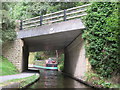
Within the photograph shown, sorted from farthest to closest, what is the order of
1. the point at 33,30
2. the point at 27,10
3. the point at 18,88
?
the point at 27,10 < the point at 33,30 < the point at 18,88

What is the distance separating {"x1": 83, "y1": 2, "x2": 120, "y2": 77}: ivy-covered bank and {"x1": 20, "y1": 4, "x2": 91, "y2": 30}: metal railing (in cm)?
103

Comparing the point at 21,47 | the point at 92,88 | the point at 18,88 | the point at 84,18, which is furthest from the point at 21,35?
the point at 92,88

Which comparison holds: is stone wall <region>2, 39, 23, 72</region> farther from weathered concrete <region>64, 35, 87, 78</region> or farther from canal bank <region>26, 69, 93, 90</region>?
weathered concrete <region>64, 35, 87, 78</region>

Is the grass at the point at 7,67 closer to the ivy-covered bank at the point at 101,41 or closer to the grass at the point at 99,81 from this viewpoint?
the grass at the point at 99,81

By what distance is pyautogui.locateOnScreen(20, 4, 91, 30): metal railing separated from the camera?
1052 cm

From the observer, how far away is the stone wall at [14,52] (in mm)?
12922

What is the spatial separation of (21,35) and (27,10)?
7.46 meters

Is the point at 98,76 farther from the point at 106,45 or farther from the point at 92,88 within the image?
the point at 106,45

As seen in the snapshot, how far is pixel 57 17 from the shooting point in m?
11.8

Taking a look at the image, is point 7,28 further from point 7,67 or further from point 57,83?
point 57,83

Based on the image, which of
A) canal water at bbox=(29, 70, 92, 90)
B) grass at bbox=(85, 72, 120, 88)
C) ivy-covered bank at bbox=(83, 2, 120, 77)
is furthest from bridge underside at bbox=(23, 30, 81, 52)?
canal water at bbox=(29, 70, 92, 90)

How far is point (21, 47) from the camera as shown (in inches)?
513

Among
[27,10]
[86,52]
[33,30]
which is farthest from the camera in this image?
[27,10]

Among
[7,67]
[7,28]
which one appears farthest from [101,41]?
[7,28]
